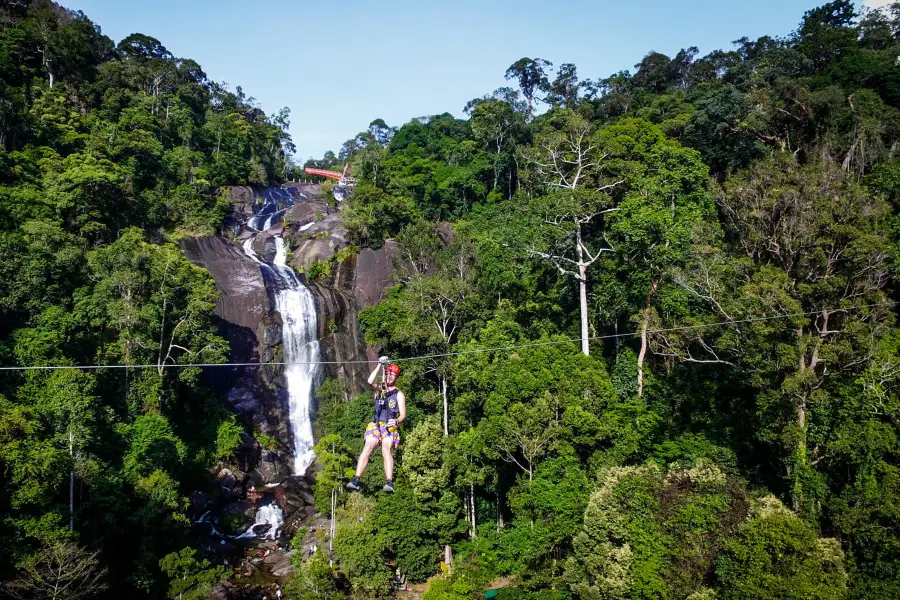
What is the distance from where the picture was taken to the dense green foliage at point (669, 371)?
15.0 m

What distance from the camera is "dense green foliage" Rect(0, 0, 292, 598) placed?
19250 millimetres

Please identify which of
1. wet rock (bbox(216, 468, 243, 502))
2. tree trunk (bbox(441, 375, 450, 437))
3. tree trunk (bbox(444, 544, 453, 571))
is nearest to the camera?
tree trunk (bbox(444, 544, 453, 571))

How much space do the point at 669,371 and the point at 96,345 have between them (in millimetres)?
24327

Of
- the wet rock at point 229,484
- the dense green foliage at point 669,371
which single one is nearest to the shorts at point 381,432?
the dense green foliage at point 669,371

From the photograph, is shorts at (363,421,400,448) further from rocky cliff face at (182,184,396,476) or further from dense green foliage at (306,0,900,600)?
rocky cliff face at (182,184,396,476)

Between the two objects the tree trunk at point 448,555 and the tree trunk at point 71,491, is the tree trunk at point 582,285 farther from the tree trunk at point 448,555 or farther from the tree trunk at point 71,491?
the tree trunk at point 71,491

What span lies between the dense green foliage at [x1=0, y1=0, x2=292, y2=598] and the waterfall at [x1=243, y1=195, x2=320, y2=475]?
4.15m

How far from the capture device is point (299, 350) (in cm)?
3519

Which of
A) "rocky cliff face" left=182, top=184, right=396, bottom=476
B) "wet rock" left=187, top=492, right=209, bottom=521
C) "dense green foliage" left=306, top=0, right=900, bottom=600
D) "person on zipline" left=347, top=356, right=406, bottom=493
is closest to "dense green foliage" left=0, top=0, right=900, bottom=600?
"dense green foliage" left=306, top=0, right=900, bottom=600

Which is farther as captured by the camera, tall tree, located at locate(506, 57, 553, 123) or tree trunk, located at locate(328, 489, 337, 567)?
tall tree, located at locate(506, 57, 553, 123)

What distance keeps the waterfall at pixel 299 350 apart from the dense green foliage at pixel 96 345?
4150 mm

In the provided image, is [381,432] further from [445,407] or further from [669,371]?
[445,407]

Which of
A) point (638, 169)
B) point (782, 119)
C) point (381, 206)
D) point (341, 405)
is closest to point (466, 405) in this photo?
point (341, 405)

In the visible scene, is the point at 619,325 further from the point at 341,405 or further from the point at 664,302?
the point at 341,405
